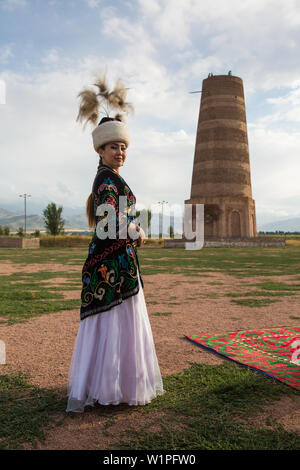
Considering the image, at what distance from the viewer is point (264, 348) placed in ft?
15.7

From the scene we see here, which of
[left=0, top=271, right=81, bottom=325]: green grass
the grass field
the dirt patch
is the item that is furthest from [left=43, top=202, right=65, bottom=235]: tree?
the grass field

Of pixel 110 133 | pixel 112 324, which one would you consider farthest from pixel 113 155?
pixel 112 324

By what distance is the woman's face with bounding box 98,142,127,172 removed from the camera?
3539 mm

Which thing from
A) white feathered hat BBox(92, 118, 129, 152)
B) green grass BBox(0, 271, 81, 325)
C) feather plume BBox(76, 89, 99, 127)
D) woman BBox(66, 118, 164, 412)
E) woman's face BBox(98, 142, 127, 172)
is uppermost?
feather plume BBox(76, 89, 99, 127)

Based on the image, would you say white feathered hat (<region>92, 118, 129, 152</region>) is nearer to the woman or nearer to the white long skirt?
the woman

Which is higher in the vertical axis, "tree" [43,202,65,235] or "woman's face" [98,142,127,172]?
"tree" [43,202,65,235]

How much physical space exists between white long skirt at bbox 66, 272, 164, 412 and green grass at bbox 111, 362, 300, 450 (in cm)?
23

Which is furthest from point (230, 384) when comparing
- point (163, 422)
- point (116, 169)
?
point (116, 169)

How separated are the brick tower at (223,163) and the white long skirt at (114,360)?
119 ft

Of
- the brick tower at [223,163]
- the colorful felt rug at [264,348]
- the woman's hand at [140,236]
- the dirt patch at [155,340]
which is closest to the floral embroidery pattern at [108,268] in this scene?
the woman's hand at [140,236]

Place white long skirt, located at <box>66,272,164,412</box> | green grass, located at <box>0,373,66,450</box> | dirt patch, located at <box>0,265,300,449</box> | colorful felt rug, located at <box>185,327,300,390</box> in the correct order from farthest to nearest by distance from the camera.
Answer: colorful felt rug, located at <box>185,327,300,390</box>, white long skirt, located at <box>66,272,164,412</box>, dirt patch, located at <box>0,265,300,449</box>, green grass, located at <box>0,373,66,450</box>

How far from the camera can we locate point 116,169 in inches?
A: 142

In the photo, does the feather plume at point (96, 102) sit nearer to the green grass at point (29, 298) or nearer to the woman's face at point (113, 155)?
the woman's face at point (113, 155)

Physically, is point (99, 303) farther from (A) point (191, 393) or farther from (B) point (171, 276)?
(B) point (171, 276)
